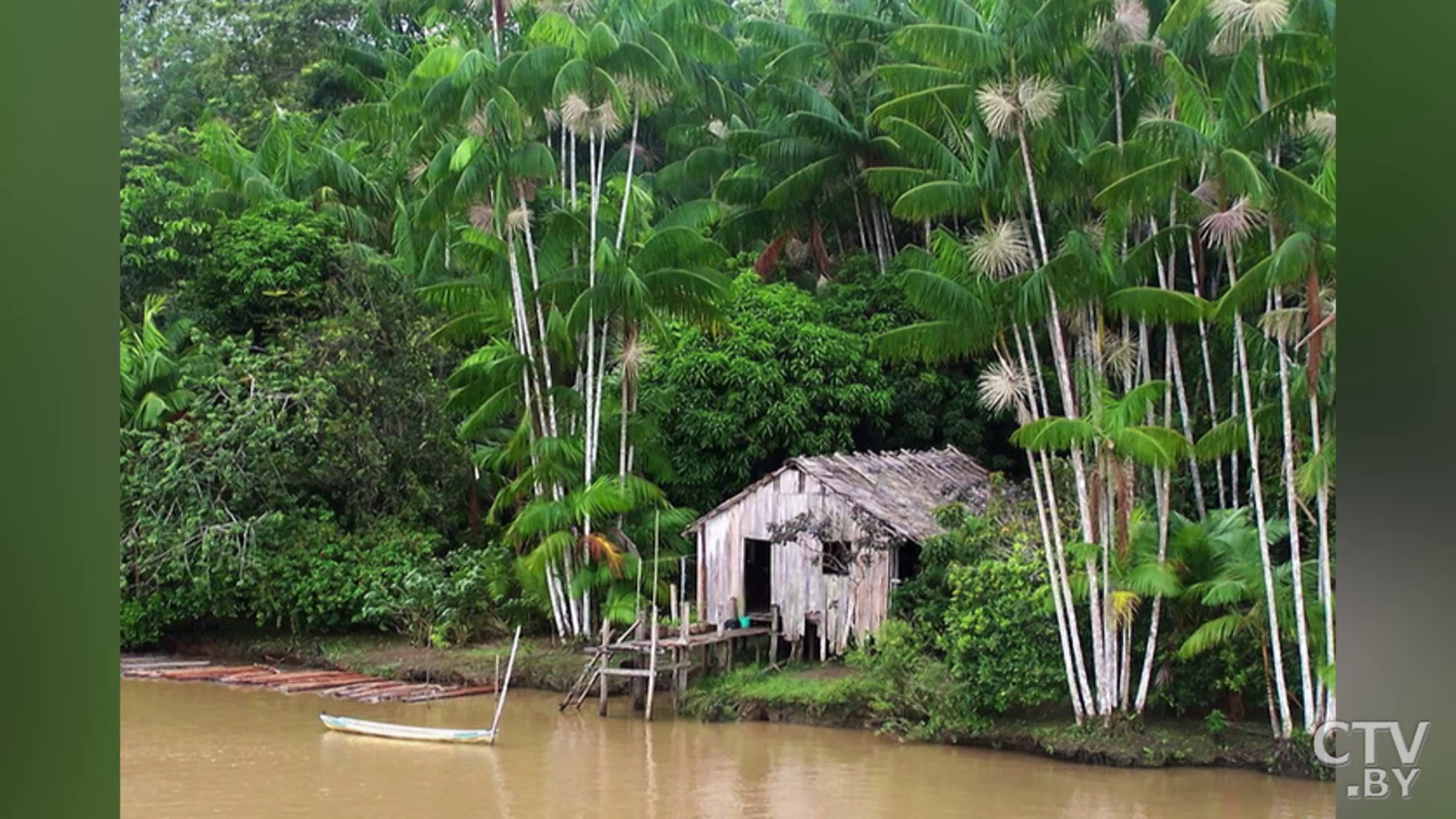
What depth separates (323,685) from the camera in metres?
10.5

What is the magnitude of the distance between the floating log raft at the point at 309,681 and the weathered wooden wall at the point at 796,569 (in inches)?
73.5

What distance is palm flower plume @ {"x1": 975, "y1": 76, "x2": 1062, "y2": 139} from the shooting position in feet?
28.8

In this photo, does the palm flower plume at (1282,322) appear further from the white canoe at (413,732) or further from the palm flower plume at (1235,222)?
the white canoe at (413,732)

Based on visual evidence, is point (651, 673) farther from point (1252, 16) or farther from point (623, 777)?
point (1252, 16)

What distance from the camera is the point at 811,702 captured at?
9516 mm

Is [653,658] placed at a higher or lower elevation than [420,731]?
higher

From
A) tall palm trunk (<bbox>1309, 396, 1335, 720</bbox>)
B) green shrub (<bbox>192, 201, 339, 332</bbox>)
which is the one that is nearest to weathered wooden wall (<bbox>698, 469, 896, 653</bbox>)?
tall palm trunk (<bbox>1309, 396, 1335, 720</bbox>)

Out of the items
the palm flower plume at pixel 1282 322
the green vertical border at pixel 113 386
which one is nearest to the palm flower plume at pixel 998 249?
the palm flower plume at pixel 1282 322

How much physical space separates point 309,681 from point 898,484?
181 inches

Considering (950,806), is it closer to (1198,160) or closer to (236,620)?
(1198,160)

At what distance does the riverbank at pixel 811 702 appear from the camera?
8.27 meters

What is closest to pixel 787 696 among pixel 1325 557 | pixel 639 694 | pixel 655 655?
pixel 655 655

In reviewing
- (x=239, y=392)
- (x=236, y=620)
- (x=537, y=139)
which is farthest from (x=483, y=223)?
(x=236, y=620)

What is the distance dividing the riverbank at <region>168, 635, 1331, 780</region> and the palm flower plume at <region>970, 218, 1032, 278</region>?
2.78 m
